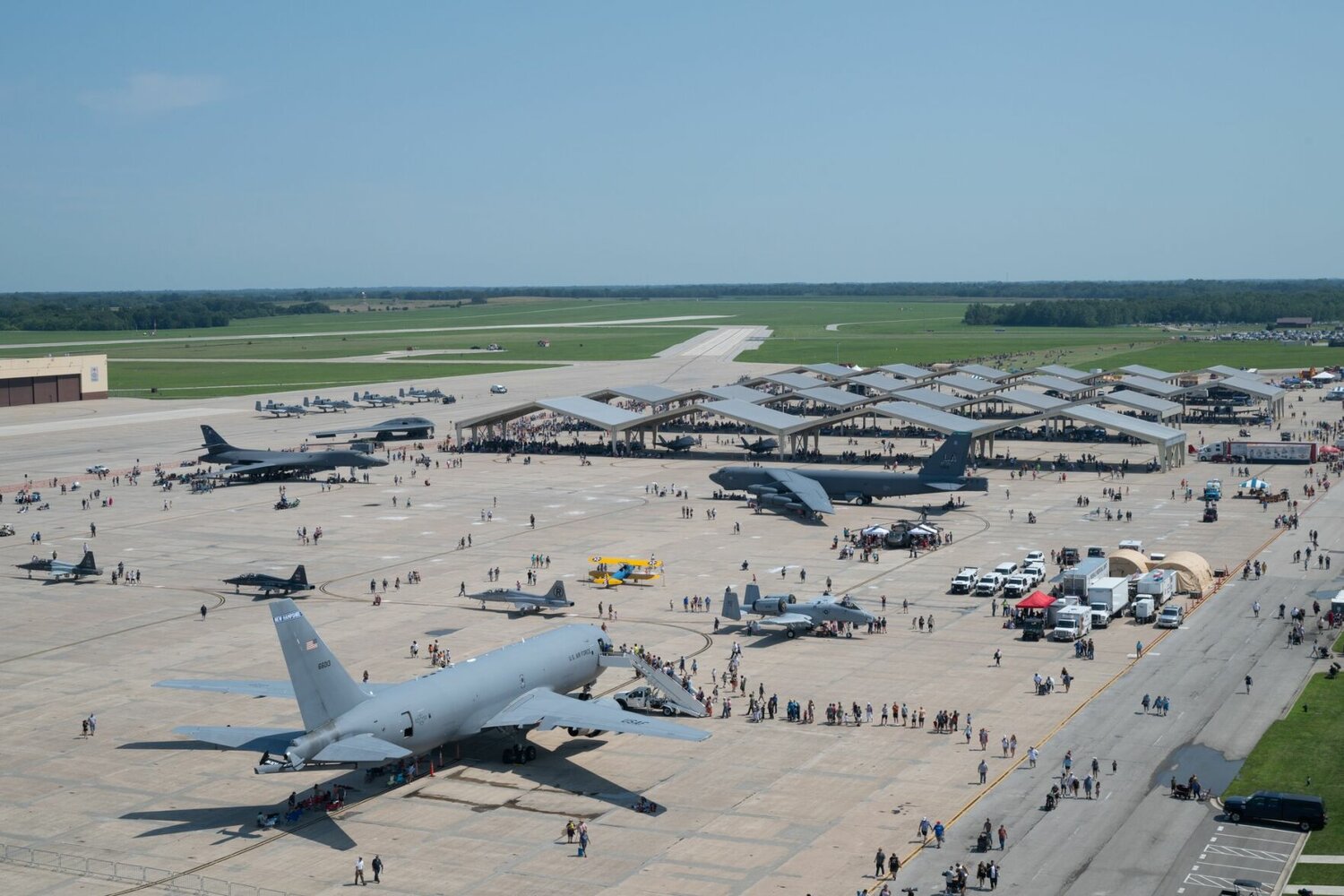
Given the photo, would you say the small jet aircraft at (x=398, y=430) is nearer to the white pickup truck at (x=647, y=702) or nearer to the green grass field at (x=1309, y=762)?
the white pickup truck at (x=647, y=702)

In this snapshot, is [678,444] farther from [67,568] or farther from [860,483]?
[67,568]

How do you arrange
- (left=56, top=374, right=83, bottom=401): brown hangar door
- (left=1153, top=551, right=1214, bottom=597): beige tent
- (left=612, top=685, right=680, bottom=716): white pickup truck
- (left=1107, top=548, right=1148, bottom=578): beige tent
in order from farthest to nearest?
(left=56, top=374, right=83, bottom=401): brown hangar door < (left=1107, top=548, right=1148, bottom=578): beige tent < (left=1153, top=551, right=1214, bottom=597): beige tent < (left=612, top=685, right=680, bottom=716): white pickup truck

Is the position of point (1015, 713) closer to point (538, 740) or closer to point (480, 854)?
point (538, 740)

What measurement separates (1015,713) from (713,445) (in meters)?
95.0

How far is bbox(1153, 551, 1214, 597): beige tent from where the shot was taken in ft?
252

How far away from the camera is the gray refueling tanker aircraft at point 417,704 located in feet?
142

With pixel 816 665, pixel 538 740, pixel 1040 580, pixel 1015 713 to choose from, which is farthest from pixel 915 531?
pixel 538 740

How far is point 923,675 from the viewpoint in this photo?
61969mm

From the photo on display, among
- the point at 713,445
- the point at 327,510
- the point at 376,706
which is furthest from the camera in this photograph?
the point at 713,445

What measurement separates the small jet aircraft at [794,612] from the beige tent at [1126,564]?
16.5 m

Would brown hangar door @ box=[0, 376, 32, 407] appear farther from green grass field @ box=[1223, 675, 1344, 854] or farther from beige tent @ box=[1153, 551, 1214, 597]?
green grass field @ box=[1223, 675, 1344, 854]

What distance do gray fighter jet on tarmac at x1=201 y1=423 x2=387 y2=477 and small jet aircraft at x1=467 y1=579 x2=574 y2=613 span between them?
53144 millimetres

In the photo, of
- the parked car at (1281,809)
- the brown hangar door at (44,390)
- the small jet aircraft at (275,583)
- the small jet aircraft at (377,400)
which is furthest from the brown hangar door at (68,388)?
the parked car at (1281,809)

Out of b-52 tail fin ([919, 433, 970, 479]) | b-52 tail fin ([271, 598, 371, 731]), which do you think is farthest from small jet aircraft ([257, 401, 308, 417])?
b-52 tail fin ([271, 598, 371, 731])
